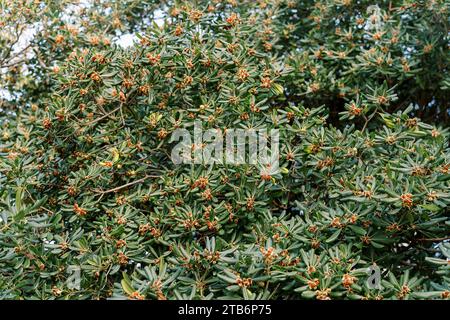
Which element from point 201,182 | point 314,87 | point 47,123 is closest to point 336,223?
point 201,182

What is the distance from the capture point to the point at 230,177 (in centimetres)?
Answer: 333

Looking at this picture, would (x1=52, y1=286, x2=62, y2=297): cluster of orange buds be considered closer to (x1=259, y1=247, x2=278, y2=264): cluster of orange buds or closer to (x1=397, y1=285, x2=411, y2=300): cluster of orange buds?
(x1=259, y1=247, x2=278, y2=264): cluster of orange buds

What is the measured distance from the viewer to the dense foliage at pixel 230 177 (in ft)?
9.44

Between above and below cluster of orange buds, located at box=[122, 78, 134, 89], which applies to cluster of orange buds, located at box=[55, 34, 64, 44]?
above

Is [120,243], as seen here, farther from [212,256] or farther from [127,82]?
[127,82]

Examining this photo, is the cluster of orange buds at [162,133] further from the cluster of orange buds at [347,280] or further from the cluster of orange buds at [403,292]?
the cluster of orange buds at [403,292]

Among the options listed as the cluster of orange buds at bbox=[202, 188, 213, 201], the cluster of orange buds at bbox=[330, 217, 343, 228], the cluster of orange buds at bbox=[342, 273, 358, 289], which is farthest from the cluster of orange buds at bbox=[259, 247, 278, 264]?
the cluster of orange buds at bbox=[202, 188, 213, 201]

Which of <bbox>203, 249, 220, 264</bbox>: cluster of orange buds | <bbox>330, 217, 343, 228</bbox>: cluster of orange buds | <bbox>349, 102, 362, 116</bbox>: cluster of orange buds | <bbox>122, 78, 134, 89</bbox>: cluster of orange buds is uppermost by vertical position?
<bbox>122, 78, 134, 89</bbox>: cluster of orange buds

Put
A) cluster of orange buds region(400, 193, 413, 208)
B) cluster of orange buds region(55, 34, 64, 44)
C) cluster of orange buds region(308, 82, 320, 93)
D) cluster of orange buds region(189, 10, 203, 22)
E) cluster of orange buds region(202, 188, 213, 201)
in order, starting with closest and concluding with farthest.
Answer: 1. cluster of orange buds region(400, 193, 413, 208)
2. cluster of orange buds region(202, 188, 213, 201)
3. cluster of orange buds region(189, 10, 203, 22)
4. cluster of orange buds region(308, 82, 320, 93)
5. cluster of orange buds region(55, 34, 64, 44)

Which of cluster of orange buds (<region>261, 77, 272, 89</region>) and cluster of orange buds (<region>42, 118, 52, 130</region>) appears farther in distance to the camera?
cluster of orange buds (<region>261, 77, 272, 89</region>)

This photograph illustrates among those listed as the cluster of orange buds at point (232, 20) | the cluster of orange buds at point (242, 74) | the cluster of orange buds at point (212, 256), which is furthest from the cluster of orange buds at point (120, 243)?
the cluster of orange buds at point (232, 20)

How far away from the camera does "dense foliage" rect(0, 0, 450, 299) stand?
2.88m

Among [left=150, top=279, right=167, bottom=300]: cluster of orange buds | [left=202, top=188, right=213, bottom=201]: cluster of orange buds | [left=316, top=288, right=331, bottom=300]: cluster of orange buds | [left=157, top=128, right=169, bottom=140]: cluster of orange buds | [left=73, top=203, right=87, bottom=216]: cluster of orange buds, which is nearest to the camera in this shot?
[left=316, top=288, right=331, bottom=300]: cluster of orange buds
